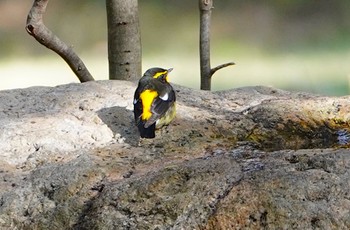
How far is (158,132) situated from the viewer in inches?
130

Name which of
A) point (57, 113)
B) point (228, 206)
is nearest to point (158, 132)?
point (57, 113)

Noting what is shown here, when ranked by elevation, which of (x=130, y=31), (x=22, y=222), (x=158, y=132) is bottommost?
(x=22, y=222)

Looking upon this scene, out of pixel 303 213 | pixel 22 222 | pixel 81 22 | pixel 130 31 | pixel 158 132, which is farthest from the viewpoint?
pixel 81 22

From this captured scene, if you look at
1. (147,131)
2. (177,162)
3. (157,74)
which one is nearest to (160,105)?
(147,131)

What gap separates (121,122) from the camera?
135 inches

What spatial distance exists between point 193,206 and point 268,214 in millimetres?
232

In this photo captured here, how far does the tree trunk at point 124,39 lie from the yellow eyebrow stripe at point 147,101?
0.95 m

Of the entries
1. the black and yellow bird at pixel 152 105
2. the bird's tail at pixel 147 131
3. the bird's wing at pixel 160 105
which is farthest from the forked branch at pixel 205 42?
the bird's tail at pixel 147 131

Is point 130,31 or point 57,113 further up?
point 130,31

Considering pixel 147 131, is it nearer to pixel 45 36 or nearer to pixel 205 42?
pixel 45 36

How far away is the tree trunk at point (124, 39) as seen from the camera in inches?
172

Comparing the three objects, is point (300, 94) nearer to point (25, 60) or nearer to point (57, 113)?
point (57, 113)

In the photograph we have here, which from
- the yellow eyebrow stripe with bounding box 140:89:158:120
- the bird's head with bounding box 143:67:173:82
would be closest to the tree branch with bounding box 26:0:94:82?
the bird's head with bounding box 143:67:173:82

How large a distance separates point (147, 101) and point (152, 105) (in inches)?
1.2
